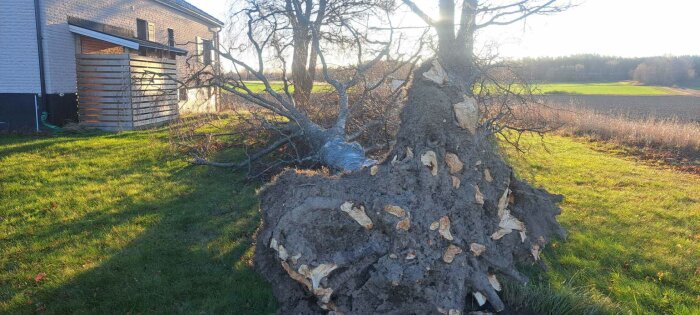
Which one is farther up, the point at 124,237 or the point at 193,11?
the point at 193,11

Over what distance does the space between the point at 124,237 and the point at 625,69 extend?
5721 centimetres

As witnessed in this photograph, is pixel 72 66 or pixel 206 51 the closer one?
pixel 206 51

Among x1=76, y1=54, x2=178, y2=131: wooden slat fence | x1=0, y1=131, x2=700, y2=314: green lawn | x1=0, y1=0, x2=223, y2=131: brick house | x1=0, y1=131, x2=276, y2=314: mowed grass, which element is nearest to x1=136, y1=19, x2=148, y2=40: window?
x1=0, y1=0, x2=223, y2=131: brick house

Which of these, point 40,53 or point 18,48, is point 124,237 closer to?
point 40,53

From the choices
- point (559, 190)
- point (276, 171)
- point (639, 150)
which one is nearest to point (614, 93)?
point (639, 150)

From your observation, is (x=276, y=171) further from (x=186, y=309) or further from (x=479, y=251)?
(x=479, y=251)

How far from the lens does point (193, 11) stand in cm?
2097

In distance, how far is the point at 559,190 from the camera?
7832 millimetres

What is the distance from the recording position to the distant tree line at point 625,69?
151ft

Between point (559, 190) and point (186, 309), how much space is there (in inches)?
246

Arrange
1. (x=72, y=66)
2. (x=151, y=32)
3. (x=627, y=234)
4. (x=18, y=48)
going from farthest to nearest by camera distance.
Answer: (x=151, y=32) < (x=72, y=66) < (x=18, y=48) < (x=627, y=234)

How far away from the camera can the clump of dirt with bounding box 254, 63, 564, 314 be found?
3.36 metres

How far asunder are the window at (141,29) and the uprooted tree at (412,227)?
15.0 metres

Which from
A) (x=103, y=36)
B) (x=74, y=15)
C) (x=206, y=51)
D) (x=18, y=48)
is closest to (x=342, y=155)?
(x=206, y=51)
